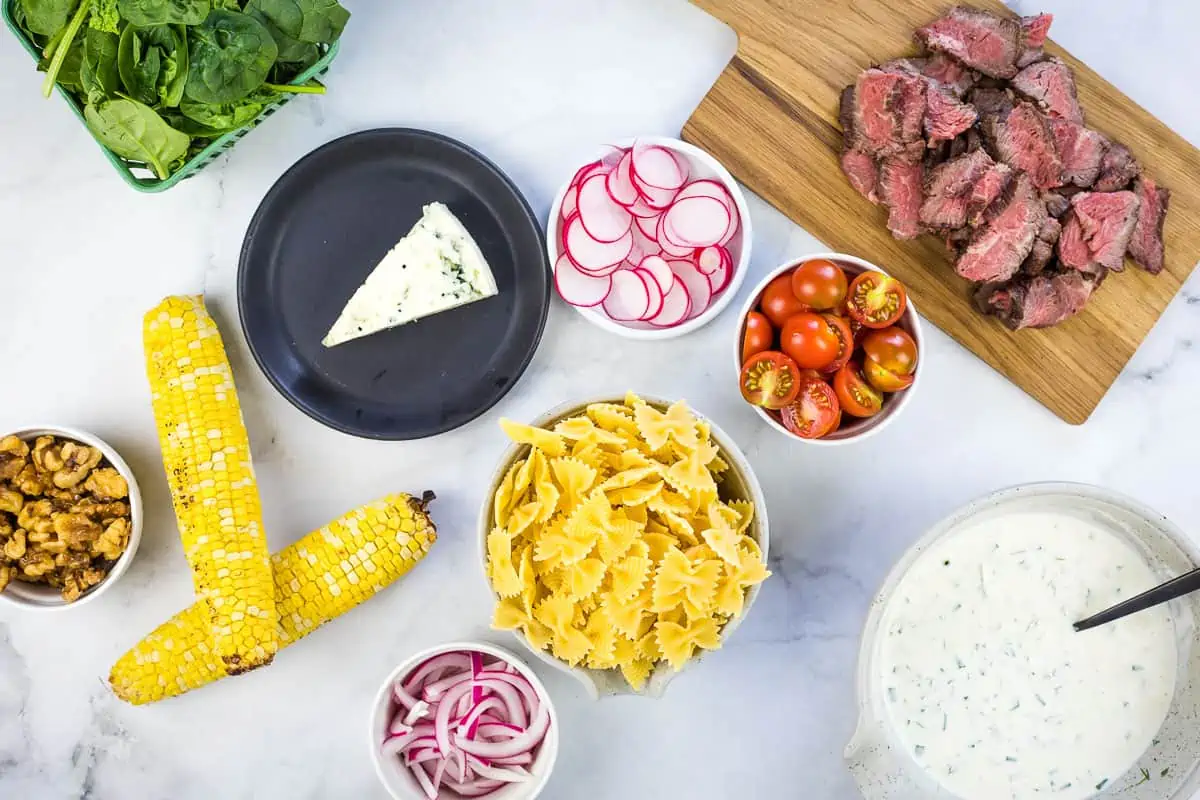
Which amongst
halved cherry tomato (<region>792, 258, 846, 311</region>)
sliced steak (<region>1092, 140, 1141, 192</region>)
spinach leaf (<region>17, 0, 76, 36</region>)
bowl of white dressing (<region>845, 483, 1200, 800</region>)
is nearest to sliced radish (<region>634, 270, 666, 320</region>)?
halved cherry tomato (<region>792, 258, 846, 311</region>)

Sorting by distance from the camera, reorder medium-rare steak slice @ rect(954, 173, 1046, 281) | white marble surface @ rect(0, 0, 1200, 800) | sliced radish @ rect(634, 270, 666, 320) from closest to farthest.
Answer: medium-rare steak slice @ rect(954, 173, 1046, 281) < sliced radish @ rect(634, 270, 666, 320) < white marble surface @ rect(0, 0, 1200, 800)

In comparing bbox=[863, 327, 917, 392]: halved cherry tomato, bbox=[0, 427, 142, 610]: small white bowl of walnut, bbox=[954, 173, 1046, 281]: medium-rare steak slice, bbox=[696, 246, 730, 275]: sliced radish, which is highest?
bbox=[954, 173, 1046, 281]: medium-rare steak slice

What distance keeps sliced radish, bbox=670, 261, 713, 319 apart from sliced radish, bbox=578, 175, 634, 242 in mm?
151

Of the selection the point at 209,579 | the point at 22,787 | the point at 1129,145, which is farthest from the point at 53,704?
the point at 1129,145

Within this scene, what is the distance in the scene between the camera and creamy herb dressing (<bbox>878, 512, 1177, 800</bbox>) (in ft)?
6.95

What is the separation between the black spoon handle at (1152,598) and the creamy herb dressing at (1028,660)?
0.07 metres

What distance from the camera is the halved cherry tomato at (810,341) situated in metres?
2.14

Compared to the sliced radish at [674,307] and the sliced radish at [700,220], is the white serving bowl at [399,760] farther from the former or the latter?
the sliced radish at [700,220]

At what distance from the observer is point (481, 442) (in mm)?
2512

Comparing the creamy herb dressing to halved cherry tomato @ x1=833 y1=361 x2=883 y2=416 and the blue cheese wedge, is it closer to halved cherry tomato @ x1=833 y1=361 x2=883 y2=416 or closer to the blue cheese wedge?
halved cherry tomato @ x1=833 y1=361 x2=883 y2=416

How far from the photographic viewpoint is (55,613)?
100 inches

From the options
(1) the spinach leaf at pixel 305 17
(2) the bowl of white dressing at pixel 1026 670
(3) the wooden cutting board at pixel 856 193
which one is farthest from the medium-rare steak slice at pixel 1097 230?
(1) the spinach leaf at pixel 305 17

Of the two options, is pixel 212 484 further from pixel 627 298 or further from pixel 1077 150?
pixel 1077 150

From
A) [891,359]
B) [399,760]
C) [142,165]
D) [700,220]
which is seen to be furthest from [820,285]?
[142,165]
